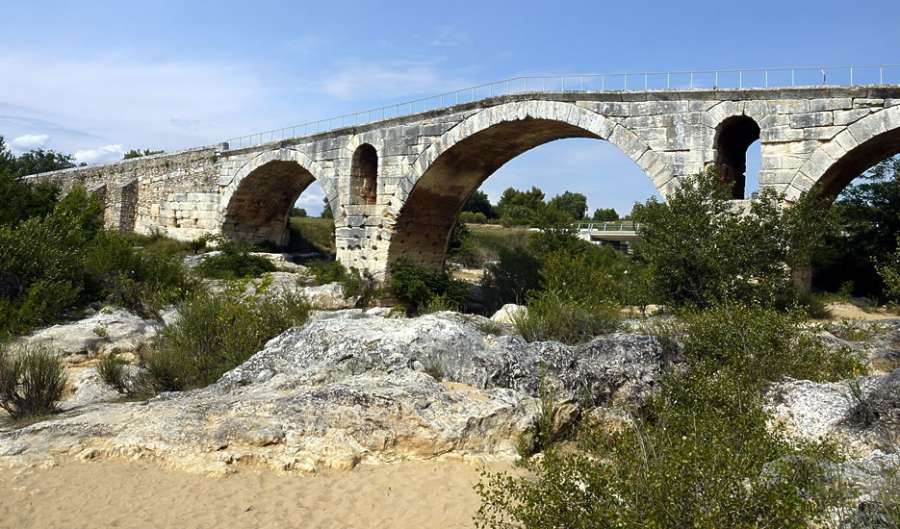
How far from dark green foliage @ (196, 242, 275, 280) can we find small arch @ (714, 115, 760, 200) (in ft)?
40.2

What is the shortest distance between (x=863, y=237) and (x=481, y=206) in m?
32.4

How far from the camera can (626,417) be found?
6.71 m

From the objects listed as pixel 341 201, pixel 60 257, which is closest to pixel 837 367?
pixel 60 257

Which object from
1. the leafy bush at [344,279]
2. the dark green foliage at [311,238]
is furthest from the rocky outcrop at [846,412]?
the dark green foliage at [311,238]

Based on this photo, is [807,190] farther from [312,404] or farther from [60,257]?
[60,257]

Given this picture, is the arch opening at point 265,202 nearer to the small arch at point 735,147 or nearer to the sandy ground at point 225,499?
the small arch at point 735,147

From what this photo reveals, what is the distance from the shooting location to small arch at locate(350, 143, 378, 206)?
19562 millimetres

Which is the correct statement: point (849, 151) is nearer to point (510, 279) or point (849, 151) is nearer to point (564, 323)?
point (564, 323)

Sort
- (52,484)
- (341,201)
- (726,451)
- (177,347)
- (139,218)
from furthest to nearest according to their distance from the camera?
(139,218) < (341,201) < (177,347) < (52,484) < (726,451)

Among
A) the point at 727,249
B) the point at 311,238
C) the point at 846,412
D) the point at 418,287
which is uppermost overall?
the point at 311,238

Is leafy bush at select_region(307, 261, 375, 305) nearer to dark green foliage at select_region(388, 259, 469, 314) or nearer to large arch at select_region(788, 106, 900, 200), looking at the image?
dark green foliage at select_region(388, 259, 469, 314)

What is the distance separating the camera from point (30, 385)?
7.20 meters

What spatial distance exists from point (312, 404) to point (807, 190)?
380 inches

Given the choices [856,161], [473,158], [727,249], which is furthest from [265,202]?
[856,161]
